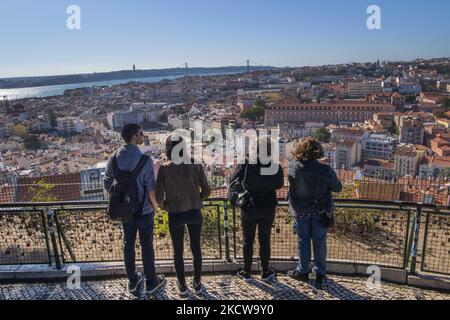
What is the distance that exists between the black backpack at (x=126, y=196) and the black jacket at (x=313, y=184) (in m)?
1.00

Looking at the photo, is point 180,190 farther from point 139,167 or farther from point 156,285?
point 156,285

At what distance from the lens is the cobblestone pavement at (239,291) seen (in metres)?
2.66

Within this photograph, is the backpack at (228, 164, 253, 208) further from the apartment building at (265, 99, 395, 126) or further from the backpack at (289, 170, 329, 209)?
the apartment building at (265, 99, 395, 126)

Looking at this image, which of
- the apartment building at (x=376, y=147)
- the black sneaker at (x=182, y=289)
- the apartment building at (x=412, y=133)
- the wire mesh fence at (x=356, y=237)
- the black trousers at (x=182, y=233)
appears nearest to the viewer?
the black trousers at (x=182, y=233)

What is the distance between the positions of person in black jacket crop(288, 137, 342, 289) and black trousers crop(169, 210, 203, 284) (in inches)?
26.4

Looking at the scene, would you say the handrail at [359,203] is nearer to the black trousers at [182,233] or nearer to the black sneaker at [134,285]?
the black trousers at [182,233]

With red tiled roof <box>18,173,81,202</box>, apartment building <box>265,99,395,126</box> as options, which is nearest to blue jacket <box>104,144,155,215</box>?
red tiled roof <box>18,173,81,202</box>

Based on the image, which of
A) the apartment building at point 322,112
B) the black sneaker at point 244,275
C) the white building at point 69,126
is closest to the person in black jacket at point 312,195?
the black sneaker at point 244,275

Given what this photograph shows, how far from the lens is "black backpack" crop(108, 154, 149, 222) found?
8.24 feet

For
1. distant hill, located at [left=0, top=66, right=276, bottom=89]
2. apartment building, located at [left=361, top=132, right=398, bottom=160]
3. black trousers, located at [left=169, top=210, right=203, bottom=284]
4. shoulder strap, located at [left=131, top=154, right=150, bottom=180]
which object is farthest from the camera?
distant hill, located at [left=0, top=66, right=276, bottom=89]

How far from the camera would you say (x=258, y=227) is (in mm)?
2760

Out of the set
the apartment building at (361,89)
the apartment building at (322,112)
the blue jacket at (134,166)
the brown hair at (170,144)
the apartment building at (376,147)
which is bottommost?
the apartment building at (376,147)

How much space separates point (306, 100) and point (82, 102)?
178 feet
